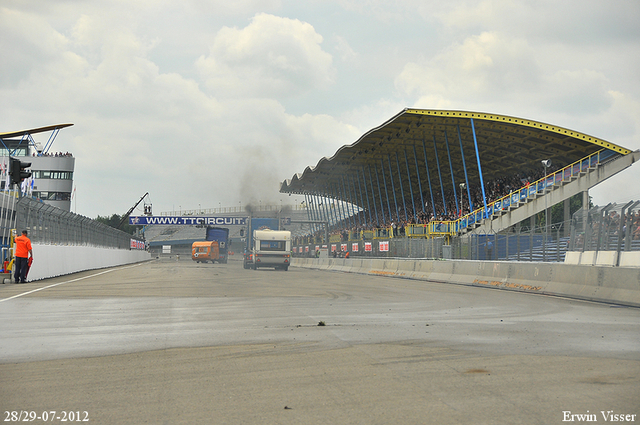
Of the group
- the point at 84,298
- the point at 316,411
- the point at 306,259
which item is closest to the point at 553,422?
the point at 316,411

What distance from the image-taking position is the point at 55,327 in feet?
30.8

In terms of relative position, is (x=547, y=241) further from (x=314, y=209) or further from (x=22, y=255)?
(x=314, y=209)

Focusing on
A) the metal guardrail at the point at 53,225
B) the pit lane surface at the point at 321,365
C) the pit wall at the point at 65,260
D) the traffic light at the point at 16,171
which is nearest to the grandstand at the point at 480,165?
the pit lane surface at the point at 321,365

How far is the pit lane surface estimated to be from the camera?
185 inches

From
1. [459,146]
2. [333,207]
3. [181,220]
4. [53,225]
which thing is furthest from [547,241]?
[181,220]

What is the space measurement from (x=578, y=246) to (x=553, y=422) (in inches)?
579

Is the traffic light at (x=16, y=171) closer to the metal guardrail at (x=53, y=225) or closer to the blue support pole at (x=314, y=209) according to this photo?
the metal guardrail at (x=53, y=225)

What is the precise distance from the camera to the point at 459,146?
56.4 meters

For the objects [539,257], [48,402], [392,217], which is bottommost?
[48,402]

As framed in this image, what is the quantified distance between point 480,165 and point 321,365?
5031 centimetres

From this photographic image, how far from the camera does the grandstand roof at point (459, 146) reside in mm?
43781

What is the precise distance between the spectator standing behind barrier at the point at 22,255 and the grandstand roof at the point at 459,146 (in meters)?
28.8

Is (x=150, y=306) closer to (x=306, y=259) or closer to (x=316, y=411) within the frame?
(x=316, y=411)

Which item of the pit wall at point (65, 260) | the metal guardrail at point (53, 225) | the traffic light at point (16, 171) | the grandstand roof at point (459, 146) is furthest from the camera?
the grandstand roof at point (459, 146)
